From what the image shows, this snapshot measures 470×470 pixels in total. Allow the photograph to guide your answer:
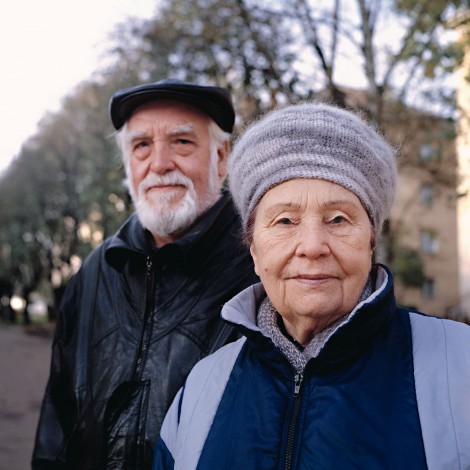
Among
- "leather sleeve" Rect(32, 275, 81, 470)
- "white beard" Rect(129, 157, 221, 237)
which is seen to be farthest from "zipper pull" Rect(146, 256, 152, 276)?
"leather sleeve" Rect(32, 275, 81, 470)

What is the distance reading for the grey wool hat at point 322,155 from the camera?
5.44ft

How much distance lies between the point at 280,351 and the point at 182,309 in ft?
2.90

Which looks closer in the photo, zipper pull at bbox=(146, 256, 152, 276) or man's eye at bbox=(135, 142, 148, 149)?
zipper pull at bbox=(146, 256, 152, 276)

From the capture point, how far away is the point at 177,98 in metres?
2.61

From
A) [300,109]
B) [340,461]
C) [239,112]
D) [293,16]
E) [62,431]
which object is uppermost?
[293,16]

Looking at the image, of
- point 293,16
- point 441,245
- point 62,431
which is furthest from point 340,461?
point 441,245

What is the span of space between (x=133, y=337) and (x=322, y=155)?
50.3 inches

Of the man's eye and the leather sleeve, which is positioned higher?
the man's eye

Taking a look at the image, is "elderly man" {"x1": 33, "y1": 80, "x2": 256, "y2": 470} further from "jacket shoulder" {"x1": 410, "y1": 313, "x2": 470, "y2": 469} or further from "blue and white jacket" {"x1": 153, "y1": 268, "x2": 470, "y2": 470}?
"jacket shoulder" {"x1": 410, "y1": 313, "x2": 470, "y2": 469}

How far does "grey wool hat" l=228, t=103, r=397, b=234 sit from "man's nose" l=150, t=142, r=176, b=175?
2.95ft

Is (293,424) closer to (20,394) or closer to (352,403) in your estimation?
(352,403)

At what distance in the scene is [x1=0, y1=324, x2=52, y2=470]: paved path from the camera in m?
8.17

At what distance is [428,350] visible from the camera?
153cm

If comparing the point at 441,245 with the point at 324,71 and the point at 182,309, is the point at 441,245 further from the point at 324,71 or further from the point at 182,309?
the point at 182,309
